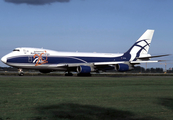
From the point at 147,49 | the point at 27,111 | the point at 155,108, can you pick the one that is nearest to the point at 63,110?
the point at 27,111

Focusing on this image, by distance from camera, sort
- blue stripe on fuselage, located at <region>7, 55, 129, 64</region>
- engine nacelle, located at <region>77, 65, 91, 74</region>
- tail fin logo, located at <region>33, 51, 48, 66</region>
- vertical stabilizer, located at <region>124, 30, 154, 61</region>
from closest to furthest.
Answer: blue stripe on fuselage, located at <region>7, 55, 129, 64</region>, tail fin logo, located at <region>33, 51, 48, 66</region>, engine nacelle, located at <region>77, 65, 91, 74</region>, vertical stabilizer, located at <region>124, 30, 154, 61</region>

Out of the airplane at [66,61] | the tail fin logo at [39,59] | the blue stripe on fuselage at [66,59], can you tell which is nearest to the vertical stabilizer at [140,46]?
the airplane at [66,61]

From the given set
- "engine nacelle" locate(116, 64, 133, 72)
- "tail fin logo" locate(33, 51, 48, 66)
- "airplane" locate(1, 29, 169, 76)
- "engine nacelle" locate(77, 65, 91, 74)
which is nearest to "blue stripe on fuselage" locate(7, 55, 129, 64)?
"airplane" locate(1, 29, 169, 76)

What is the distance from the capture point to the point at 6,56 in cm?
3694

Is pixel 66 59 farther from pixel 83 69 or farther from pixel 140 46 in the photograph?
pixel 140 46

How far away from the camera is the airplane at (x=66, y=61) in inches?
1469

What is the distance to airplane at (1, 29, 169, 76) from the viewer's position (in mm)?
37312

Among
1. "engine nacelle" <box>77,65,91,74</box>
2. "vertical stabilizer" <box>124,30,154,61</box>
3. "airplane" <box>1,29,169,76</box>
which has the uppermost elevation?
"vertical stabilizer" <box>124,30,154,61</box>

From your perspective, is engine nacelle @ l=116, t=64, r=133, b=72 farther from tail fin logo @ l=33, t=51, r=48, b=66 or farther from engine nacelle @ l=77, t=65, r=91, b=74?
tail fin logo @ l=33, t=51, r=48, b=66

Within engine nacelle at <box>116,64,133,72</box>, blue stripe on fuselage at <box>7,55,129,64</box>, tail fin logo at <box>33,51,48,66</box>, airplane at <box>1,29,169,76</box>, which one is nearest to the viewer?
blue stripe on fuselage at <box>7,55,129,64</box>

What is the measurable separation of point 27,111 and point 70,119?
1.96m

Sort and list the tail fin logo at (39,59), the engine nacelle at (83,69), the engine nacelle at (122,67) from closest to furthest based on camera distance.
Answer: the tail fin logo at (39,59), the engine nacelle at (83,69), the engine nacelle at (122,67)

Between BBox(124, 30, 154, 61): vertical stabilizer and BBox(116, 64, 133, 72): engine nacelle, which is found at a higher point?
BBox(124, 30, 154, 61): vertical stabilizer

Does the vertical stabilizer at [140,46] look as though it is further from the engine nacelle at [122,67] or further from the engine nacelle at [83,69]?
the engine nacelle at [83,69]
